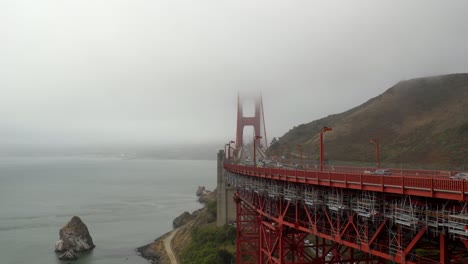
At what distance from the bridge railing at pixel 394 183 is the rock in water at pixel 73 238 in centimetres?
3924

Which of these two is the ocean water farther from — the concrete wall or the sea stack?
the concrete wall

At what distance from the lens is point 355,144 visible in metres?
62.8

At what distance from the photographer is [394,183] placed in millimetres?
11508

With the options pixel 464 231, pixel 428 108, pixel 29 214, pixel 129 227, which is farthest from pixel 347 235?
pixel 29 214

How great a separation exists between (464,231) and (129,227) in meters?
61.0

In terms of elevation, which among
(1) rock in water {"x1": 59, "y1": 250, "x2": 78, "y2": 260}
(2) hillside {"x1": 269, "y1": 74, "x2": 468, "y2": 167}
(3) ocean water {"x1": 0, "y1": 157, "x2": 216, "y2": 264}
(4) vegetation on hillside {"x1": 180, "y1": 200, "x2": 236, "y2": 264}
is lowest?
(3) ocean water {"x1": 0, "y1": 157, "x2": 216, "y2": 264}

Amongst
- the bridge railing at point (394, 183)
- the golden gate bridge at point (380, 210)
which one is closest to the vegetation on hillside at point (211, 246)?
the golden gate bridge at point (380, 210)

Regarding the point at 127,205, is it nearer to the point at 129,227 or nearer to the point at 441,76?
the point at 129,227

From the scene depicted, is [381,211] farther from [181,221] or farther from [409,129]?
[409,129]

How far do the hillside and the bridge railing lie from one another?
99.0 feet

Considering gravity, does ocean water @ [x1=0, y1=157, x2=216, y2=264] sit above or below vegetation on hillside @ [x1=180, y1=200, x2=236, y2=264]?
below

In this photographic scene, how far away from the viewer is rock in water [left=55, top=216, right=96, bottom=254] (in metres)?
48.0

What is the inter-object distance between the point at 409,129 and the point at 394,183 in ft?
179

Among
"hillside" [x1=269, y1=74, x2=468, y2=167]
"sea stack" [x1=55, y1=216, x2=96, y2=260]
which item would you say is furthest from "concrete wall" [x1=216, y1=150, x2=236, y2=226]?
"sea stack" [x1=55, y1=216, x2=96, y2=260]
